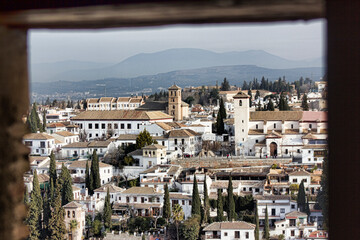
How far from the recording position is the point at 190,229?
16.4 m

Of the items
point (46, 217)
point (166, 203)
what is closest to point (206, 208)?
point (166, 203)

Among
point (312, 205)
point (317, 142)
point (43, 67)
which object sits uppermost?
point (43, 67)

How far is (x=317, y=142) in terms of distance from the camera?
21.5 metres

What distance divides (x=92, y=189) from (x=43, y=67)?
21496 millimetres

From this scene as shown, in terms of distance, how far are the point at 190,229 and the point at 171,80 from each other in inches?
2096

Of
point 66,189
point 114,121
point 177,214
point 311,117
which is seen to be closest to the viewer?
point 177,214

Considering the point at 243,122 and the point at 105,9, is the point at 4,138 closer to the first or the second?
the point at 105,9

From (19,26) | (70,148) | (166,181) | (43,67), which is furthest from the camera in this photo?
(43,67)

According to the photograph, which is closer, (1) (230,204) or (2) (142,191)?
(1) (230,204)

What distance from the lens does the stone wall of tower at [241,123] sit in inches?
894

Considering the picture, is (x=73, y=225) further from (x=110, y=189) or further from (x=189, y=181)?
(x=189, y=181)

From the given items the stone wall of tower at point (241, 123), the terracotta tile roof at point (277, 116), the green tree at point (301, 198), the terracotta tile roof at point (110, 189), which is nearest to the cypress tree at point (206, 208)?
the green tree at point (301, 198)

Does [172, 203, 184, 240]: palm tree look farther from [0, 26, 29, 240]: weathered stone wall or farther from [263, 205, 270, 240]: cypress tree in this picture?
[0, 26, 29, 240]: weathered stone wall

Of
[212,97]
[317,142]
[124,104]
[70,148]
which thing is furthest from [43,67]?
[317,142]
